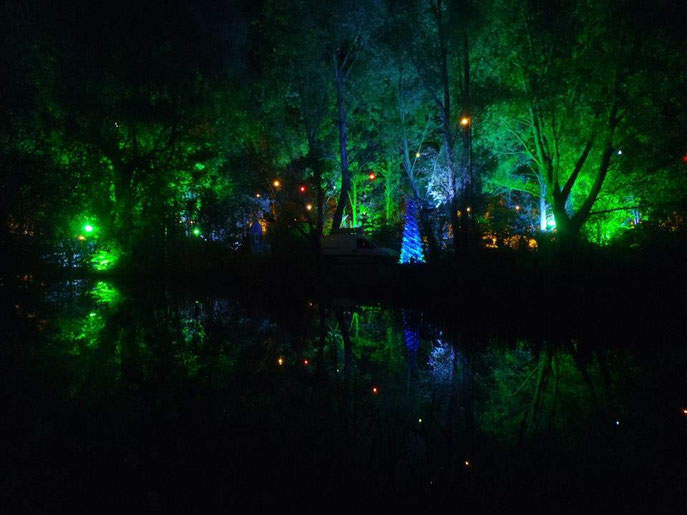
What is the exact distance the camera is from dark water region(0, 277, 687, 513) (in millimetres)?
4535

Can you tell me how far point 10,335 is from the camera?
40.8 feet

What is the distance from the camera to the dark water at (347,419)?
4.54m

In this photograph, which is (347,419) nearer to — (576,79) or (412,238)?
(576,79)

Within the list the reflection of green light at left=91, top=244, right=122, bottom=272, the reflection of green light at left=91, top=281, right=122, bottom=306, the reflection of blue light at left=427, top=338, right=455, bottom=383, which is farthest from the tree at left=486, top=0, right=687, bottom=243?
the reflection of green light at left=91, top=244, right=122, bottom=272

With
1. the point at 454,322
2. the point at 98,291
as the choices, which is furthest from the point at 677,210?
the point at 98,291

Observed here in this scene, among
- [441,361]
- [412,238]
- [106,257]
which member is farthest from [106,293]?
[441,361]

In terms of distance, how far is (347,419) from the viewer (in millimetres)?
6434

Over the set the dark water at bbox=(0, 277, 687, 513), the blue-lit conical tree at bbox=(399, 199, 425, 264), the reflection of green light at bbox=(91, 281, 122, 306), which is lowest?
the dark water at bbox=(0, 277, 687, 513)

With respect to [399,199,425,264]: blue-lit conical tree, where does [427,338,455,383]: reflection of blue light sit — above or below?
below

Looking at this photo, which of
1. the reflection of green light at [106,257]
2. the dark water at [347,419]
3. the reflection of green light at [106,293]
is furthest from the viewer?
the reflection of green light at [106,257]

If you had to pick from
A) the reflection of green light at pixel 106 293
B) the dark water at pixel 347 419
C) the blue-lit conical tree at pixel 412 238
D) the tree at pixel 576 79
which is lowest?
the dark water at pixel 347 419

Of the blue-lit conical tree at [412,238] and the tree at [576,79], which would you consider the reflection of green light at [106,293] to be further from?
the tree at [576,79]

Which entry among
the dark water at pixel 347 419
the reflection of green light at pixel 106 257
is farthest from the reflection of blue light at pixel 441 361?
the reflection of green light at pixel 106 257

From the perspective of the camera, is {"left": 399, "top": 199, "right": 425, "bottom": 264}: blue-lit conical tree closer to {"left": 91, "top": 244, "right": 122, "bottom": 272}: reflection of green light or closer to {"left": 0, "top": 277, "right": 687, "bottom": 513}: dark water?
{"left": 0, "top": 277, "right": 687, "bottom": 513}: dark water
